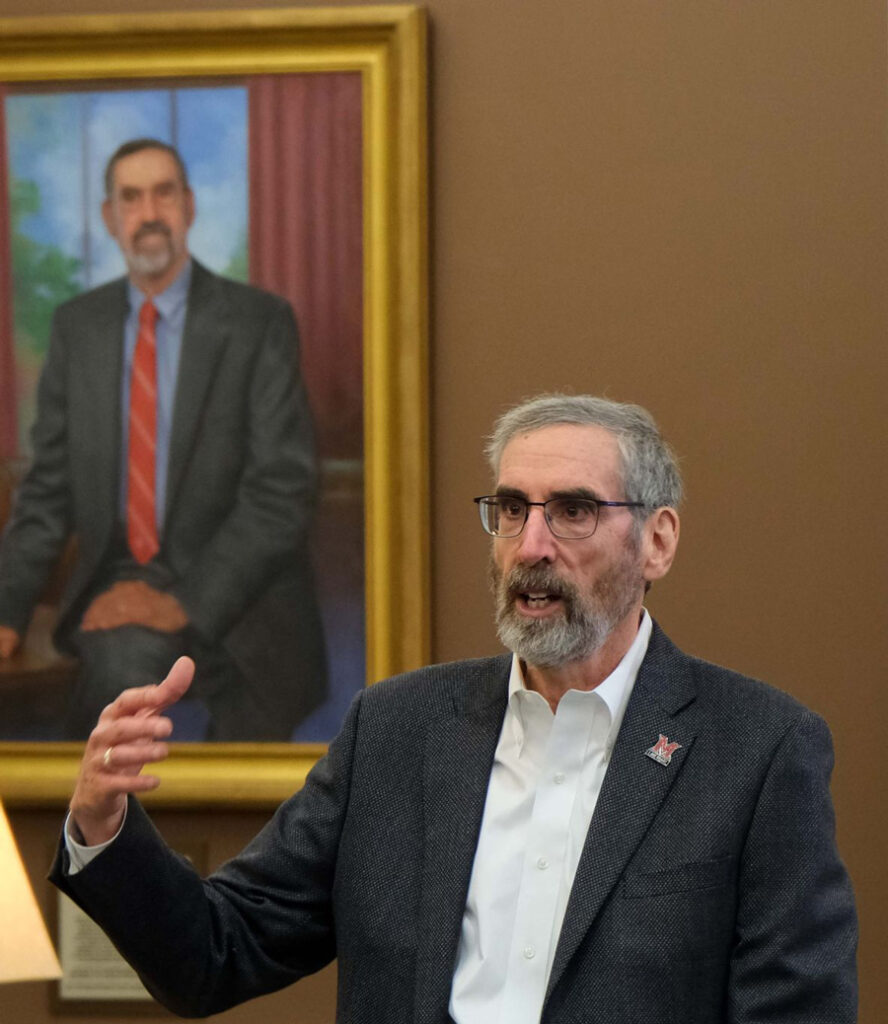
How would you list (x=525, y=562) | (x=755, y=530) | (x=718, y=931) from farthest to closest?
(x=755, y=530)
(x=525, y=562)
(x=718, y=931)

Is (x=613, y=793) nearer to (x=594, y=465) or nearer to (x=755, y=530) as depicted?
(x=594, y=465)

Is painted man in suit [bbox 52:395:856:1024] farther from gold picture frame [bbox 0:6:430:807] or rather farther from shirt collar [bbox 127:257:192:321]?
shirt collar [bbox 127:257:192:321]

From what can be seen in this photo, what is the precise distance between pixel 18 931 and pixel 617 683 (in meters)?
1.04

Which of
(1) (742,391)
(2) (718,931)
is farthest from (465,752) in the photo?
(1) (742,391)

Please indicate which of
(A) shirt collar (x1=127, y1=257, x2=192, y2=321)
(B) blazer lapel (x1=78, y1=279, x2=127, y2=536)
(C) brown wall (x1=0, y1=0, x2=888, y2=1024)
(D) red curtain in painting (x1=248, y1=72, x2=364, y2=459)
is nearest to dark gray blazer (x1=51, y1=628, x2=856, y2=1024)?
(C) brown wall (x1=0, y1=0, x2=888, y2=1024)

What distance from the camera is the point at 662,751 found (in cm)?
208

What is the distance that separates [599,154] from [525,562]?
1.38 meters

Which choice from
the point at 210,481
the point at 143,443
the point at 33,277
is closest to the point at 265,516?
the point at 210,481

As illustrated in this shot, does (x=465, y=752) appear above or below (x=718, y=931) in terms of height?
above

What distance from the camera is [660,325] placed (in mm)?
3162

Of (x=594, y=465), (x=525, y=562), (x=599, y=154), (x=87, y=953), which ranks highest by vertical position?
(x=599, y=154)

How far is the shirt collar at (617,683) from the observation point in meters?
2.16

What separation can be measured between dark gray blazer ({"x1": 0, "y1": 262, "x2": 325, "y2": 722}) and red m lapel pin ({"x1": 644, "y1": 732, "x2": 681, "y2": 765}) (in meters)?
1.27

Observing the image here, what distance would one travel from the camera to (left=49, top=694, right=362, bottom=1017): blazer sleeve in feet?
6.46
